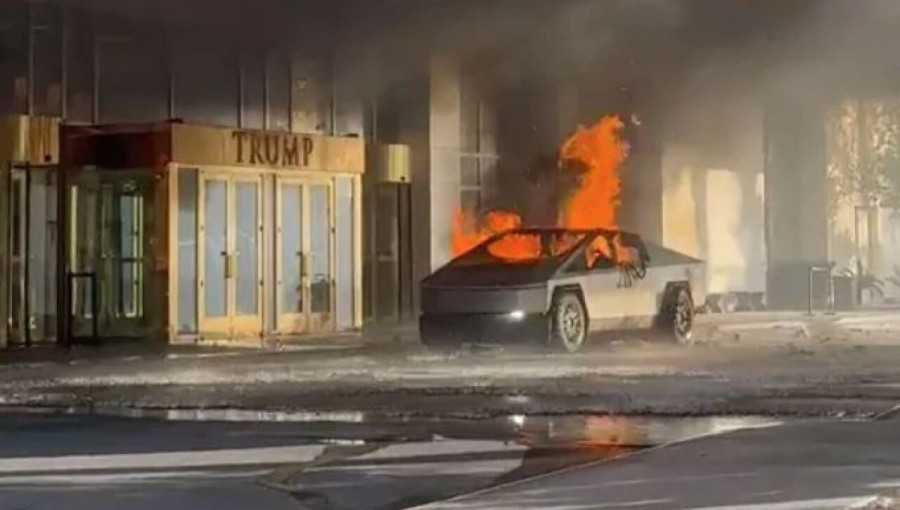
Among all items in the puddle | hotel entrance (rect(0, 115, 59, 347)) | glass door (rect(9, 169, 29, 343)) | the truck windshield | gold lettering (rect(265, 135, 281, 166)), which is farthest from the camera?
gold lettering (rect(265, 135, 281, 166))

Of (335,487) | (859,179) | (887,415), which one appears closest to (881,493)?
(335,487)

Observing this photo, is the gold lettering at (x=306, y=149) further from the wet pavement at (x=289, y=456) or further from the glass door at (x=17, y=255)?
the wet pavement at (x=289, y=456)

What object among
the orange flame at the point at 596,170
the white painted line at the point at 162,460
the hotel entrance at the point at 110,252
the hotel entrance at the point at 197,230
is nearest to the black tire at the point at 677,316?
the hotel entrance at the point at 197,230

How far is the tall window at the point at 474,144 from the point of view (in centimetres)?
Result: 2923

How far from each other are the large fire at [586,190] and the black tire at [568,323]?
8.43m

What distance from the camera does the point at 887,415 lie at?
1218 centimetres

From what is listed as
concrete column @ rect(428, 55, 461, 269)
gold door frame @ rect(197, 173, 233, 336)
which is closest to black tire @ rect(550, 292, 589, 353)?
gold door frame @ rect(197, 173, 233, 336)

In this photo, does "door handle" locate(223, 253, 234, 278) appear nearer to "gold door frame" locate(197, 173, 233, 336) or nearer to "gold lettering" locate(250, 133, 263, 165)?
"gold door frame" locate(197, 173, 233, 336)

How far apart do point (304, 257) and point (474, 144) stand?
497 cm

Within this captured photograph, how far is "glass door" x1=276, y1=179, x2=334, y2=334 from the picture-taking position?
25.3 meters

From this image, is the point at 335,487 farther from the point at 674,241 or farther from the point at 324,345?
the point at 674,241

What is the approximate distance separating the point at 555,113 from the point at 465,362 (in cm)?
1215

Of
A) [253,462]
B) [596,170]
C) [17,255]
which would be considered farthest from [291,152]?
[253,462]

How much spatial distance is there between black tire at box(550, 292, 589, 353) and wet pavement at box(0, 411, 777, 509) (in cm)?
703
